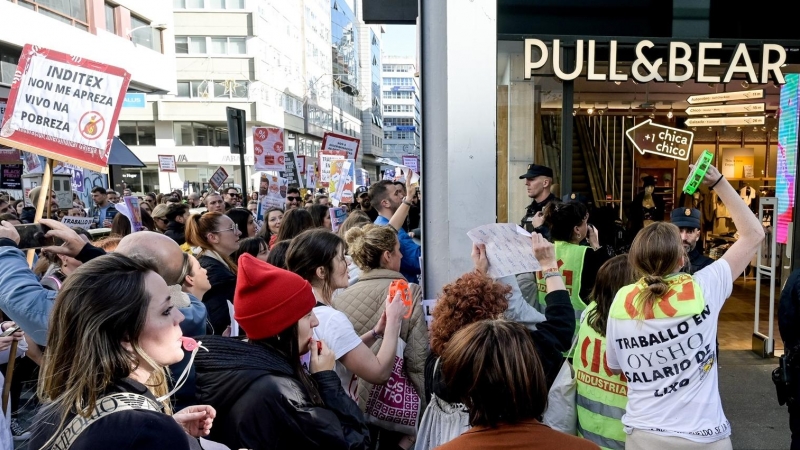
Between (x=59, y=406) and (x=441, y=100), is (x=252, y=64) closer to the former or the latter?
(x=441, y=100)

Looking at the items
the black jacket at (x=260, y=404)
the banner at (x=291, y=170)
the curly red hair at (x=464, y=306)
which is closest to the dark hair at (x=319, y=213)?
the curly red hair at (x=464, y=306)

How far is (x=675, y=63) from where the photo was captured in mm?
6387

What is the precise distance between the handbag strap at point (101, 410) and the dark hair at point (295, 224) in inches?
147

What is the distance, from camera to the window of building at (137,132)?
1582 inches

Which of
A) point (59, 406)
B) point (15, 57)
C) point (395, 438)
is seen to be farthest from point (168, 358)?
point (15, 57)

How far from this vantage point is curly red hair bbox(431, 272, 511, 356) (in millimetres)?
2283

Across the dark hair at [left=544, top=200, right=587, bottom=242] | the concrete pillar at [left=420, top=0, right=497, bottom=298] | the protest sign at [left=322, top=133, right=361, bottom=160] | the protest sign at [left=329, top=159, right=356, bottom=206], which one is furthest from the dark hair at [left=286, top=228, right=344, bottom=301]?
the protest sign at [left=322, top=133, right=361, bottom=160]

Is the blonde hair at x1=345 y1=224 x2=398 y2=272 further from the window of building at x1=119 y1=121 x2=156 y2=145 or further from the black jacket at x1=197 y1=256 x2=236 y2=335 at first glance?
the window of building at x1=119 y1=121 x2=156 y2=145

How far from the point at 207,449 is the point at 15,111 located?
3.28m

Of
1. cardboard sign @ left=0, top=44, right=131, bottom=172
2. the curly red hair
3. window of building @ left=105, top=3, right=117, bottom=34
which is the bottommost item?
the curly red hair

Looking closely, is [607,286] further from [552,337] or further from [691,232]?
[691,232]

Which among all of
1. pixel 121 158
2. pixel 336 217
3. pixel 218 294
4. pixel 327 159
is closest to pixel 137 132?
pixel 121 158

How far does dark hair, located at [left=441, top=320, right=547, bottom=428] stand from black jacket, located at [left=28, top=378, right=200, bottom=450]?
2.67 ft

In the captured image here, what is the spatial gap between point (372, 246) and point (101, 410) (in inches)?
83.8
